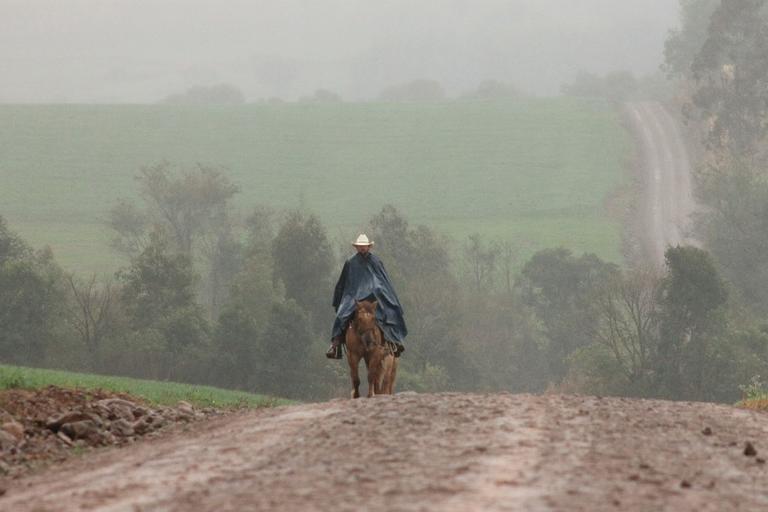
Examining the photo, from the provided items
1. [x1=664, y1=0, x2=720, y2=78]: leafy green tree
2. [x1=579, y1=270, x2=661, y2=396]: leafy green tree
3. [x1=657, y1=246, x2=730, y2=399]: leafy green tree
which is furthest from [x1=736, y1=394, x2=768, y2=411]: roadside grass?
[x1=664, y1=0, x2=720, y2=78]: leafy green tree

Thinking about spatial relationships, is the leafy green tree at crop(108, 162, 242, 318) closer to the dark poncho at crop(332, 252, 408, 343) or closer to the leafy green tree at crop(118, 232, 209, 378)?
the leafy green tree at crop(118, 232, 209, 378)

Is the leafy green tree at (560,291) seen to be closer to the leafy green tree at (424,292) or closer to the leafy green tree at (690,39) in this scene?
the leafy green tree at (424,292)

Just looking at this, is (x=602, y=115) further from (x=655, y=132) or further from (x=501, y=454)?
(x=501, y=454)

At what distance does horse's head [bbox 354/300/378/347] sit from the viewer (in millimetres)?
20672

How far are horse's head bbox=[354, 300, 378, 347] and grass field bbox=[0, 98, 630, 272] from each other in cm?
7506

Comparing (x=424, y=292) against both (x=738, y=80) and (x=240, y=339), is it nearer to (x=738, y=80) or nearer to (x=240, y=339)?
(x=240, y=339)

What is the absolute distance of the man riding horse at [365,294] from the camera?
20.9m

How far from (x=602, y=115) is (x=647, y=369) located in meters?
80.3

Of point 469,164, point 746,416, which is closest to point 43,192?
point 469,164

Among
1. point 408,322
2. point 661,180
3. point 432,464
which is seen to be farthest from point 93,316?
point 661,180

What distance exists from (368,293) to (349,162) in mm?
107658

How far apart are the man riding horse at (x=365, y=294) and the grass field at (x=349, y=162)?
7453cm

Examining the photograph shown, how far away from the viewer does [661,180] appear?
111688 mm

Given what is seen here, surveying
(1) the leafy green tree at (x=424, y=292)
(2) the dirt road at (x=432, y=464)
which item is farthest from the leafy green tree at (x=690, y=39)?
(2) the dirt road at (x=432, y=464)
